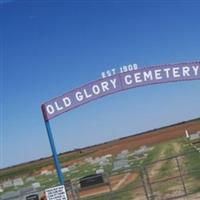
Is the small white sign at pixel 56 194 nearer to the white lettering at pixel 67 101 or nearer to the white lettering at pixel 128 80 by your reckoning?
the white lettering at pixel 67 101

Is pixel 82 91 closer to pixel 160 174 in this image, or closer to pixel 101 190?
pixel 101 190

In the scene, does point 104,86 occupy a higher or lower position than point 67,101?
higher

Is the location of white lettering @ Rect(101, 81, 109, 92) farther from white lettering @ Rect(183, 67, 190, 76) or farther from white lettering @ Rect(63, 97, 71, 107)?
white lettering @ Rect(183, 67, 190, 76)

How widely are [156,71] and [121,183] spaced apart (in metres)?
15.2

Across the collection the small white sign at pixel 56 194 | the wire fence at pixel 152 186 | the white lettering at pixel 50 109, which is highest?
the white lettering at pixel 50 109

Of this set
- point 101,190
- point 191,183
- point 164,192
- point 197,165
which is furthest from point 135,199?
point 197,165

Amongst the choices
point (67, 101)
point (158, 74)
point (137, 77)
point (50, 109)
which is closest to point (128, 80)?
point (137, 77)

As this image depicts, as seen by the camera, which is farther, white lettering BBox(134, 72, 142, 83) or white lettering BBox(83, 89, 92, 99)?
white lettering BBox(134, 72, 142, 83)

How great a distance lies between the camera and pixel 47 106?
1659 centimetres

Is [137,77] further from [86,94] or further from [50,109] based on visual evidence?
[50,109]

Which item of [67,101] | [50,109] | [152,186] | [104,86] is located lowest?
[152,186]

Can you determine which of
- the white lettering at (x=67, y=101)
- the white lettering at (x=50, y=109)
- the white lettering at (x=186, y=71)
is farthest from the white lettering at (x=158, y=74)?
the white lettering at (x=50, y=109)

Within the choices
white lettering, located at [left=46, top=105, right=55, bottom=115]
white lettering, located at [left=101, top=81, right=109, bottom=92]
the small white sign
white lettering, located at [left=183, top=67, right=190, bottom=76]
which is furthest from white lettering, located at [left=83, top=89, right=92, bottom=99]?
the small white sign

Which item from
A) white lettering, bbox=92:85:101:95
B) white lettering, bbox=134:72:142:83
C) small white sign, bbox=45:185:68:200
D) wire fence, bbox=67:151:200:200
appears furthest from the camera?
wire fence, bbox=67:151:200:200
